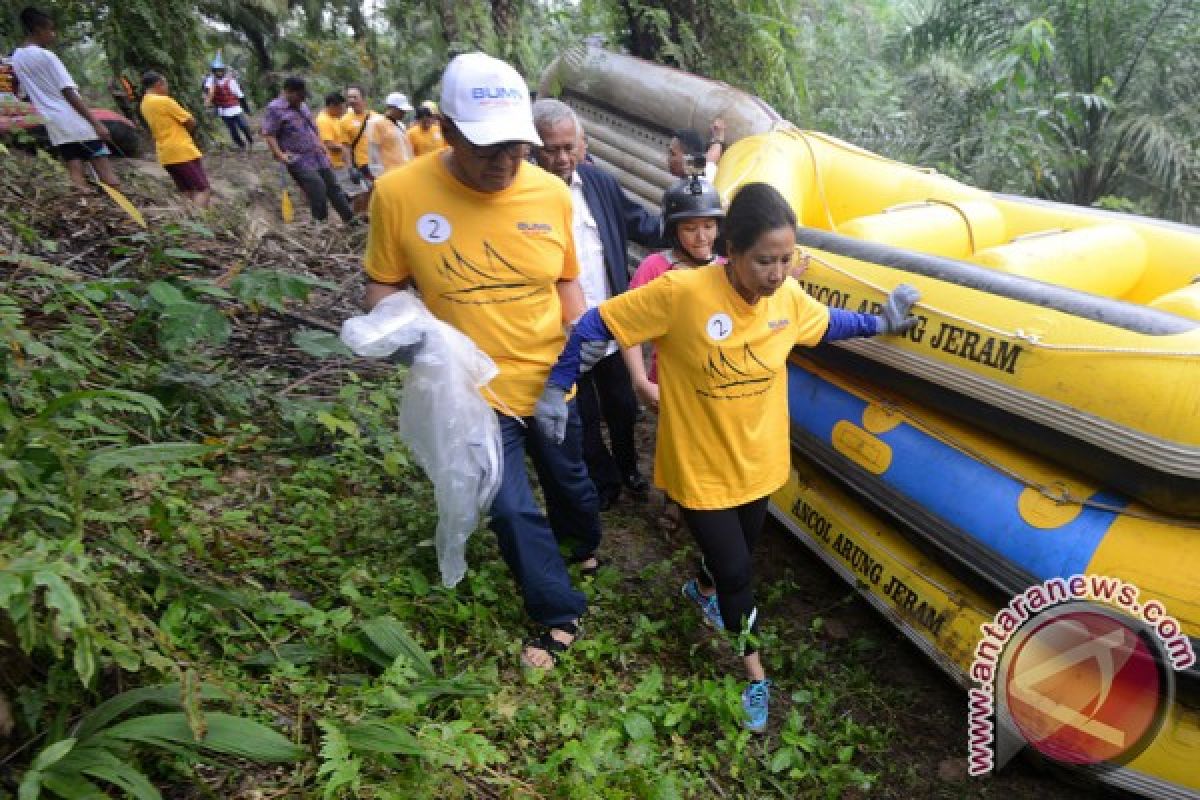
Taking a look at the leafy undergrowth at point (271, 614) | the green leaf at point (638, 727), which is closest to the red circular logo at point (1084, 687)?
the leafy undergrowth at point (271, 614)

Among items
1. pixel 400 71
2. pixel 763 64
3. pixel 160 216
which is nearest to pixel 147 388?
pixel 160 216

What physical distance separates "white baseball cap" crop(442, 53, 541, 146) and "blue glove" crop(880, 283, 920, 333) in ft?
4.72

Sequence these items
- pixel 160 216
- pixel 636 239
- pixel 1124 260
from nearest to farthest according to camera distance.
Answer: pixel 1124 260 < pixel 636 239 < pixel 160 216

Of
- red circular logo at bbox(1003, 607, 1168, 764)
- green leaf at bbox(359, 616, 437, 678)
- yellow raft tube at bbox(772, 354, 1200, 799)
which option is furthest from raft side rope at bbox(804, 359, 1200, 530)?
green leaf at bbox(359, 616, 437, 678)

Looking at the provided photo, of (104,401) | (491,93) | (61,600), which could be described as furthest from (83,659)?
(491,93)

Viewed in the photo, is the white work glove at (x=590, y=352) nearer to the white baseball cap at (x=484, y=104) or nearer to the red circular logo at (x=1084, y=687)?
the white baseball cap at (x=484, y=104)

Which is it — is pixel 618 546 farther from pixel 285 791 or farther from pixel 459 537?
pixel 285 791

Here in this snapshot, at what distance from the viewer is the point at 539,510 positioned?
234 centimetres

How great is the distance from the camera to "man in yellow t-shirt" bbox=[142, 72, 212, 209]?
6160mm

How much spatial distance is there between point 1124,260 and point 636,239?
2.07 m

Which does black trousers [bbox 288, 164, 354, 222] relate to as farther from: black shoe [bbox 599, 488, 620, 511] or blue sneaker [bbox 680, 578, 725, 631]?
blue sneaker [bbox 680, 578, 725, 631]

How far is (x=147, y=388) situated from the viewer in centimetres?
276

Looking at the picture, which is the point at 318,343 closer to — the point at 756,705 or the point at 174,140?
the point at 756,705

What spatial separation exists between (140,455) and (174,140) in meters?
5.49
